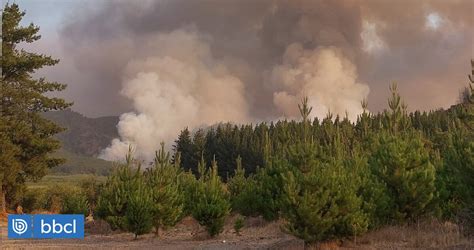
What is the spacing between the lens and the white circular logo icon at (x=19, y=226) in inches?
851

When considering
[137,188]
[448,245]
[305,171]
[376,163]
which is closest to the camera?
[448,245]

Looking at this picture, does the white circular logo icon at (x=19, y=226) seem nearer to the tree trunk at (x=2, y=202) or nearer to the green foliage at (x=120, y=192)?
the green foliage at (x=120, y=192)

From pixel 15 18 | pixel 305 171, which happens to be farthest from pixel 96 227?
pixel 15 18

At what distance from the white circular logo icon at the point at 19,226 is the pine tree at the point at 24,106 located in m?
24.0

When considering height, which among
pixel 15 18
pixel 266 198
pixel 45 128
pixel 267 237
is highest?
pixel 15 18

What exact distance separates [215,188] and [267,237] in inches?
154

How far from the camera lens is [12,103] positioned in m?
45.9

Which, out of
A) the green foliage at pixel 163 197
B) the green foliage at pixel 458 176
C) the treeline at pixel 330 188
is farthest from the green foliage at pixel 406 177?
the green foliage at pixel 163 197

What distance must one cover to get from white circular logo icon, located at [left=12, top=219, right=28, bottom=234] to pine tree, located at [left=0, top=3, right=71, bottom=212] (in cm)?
2404

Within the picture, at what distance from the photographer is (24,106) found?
46.4 m

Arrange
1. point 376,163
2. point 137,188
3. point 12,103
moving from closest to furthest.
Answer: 1. point 376,163
2. point 137,188
3. point 12,103

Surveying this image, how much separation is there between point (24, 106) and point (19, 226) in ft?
90.0

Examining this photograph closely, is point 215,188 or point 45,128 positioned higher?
point 45,128

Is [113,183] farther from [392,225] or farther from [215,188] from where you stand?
[392,225]
